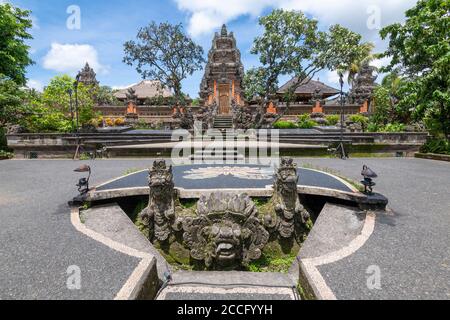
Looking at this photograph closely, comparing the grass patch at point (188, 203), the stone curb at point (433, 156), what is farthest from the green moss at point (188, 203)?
the stone curb at point (433, 156)

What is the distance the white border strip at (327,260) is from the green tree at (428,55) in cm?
1055

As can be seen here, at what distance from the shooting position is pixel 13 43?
1505cm

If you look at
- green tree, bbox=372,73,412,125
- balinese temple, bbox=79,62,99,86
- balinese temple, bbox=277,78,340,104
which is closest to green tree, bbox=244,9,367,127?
green tree, bbox=372,73,412,125

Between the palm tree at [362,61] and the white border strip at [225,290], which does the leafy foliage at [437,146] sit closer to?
the white border strip at [225,290]

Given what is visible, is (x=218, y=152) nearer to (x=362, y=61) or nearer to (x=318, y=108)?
(x=318, y=108)

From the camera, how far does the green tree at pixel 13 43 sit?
1479 cm

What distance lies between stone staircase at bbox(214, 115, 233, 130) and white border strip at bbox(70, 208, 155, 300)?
62.8 feet

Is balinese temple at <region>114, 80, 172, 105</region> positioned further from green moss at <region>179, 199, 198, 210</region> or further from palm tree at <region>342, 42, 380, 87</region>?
green moss at <region>179, 199, 198, 210</region>

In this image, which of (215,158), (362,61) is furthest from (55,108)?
(362,61)

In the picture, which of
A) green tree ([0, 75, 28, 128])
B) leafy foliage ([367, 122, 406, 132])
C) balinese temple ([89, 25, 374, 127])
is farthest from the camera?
balinese temple ([89, 25, 374, 127])

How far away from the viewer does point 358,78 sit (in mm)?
29984

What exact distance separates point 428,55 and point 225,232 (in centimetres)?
1455

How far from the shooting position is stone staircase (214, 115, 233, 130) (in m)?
22.7
